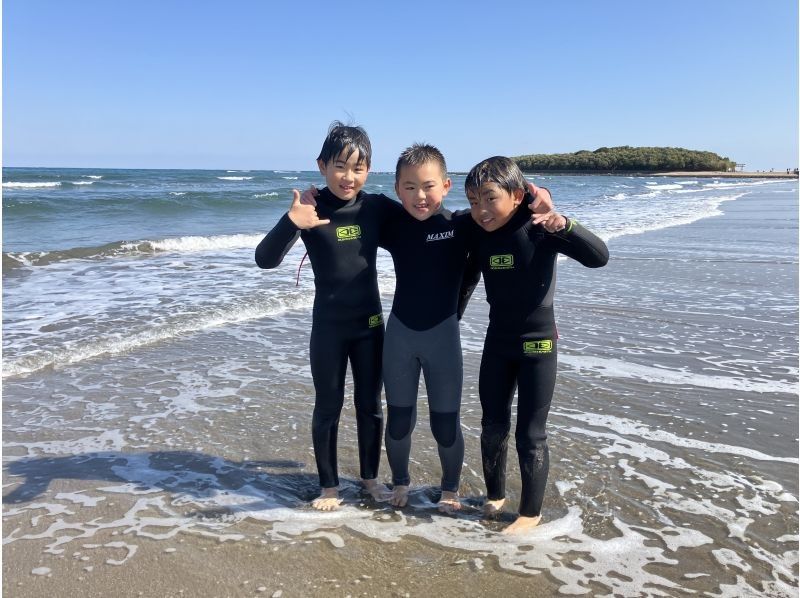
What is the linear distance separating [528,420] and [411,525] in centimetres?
83

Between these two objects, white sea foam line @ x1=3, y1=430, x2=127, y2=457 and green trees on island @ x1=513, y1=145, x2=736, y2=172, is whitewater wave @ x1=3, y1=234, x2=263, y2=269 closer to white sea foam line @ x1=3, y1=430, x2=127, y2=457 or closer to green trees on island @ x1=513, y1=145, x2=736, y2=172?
white sea foam line @ x1=3, y1=430, x2=127, y2=457

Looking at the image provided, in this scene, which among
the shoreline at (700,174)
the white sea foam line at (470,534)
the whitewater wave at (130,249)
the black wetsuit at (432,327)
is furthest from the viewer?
the shoreline at (700,174)

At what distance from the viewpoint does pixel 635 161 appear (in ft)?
330

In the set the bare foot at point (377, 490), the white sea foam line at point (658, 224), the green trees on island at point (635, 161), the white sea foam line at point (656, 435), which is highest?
the green trees on island at point (635, 161)

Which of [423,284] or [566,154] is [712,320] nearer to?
[423,284]

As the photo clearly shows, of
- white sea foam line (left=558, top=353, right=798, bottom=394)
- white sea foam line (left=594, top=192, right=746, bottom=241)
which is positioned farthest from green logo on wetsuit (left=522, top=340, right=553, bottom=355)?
white sea foam line (left=594, top=192, right=746, bottom=241)

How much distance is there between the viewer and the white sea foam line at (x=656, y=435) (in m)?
4.04

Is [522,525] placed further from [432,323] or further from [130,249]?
[130,249]

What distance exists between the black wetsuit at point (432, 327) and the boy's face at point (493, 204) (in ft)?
0.53

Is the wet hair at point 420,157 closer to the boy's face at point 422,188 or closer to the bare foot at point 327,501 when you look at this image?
the boy's face at point 422,188

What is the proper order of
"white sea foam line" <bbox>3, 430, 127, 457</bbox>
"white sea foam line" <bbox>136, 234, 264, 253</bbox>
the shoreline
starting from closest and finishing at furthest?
"white sea foam line" <bbox>3, 430, 127, 457</bbox>, "white sea foam line" <bbox>136, 234, 264, 253</bbox>, the shoreline

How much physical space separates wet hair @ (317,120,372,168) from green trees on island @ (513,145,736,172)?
9954 centimetres

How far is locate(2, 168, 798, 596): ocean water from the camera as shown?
10.2 ft

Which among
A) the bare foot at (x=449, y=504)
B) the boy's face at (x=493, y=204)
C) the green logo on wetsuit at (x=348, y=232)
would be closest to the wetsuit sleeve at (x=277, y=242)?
the green logo on wetsuit at (x=348, y=232)
